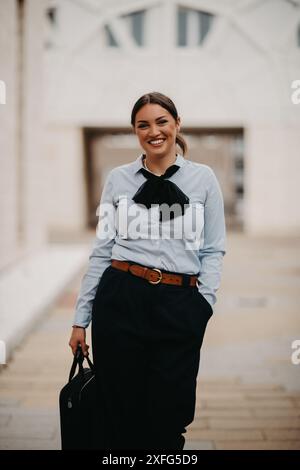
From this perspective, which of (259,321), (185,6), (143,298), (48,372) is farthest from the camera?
(185,6)

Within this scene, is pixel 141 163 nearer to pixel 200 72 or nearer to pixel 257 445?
pixel 257 445

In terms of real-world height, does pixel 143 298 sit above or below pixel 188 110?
below

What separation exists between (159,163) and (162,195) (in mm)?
153

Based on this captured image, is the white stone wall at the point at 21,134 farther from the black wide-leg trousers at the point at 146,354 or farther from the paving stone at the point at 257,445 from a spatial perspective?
the black wide-leg trousers at the point at 146,354

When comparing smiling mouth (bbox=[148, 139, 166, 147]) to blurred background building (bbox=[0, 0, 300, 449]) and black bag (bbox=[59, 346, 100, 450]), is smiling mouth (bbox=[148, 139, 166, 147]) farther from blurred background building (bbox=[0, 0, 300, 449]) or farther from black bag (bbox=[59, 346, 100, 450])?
blurred background building (bbox=[0, 0, 300, 449])

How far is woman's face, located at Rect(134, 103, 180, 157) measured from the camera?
212 centimetres

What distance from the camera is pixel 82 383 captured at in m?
2.33

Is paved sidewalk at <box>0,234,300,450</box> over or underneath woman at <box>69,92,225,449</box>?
underneath

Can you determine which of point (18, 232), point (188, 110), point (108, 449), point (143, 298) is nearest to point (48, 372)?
Result: point (108, 449)

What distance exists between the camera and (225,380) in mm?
4359

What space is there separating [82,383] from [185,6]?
1862 cm

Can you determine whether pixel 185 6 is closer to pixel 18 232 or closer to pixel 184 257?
pixel 18 232

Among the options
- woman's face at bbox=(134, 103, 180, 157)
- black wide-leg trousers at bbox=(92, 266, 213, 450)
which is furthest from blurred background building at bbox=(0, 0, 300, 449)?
woman's face at bbox=(134, 103, 180, 157)

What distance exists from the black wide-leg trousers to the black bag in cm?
7
